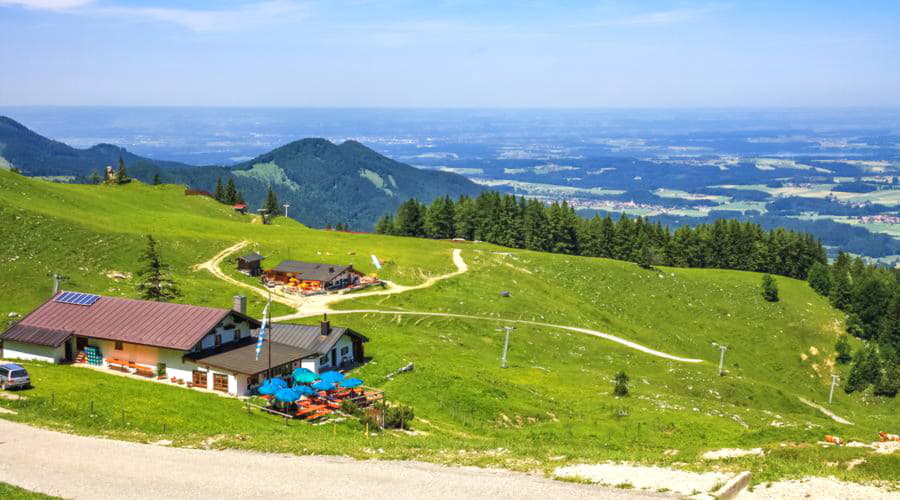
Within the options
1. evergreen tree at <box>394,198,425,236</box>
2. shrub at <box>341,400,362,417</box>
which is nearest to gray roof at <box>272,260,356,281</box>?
shrub at <box>341,400,362,417</box>

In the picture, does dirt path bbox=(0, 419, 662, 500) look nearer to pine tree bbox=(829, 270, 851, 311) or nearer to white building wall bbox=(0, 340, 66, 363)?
white building wall bbox=(0, 340, 66, 363)

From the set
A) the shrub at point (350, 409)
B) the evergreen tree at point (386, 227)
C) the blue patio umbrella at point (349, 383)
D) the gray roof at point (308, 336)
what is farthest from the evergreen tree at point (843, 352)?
the evergreen tree at point (386, 227)

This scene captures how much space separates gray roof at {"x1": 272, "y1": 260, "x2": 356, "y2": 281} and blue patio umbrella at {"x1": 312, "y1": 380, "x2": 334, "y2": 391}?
47034mm

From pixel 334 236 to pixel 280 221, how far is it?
146 feet

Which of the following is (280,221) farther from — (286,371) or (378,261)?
(286,371)

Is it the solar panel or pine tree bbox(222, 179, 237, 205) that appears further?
pine tree bbox(222, 179, 237, 205)

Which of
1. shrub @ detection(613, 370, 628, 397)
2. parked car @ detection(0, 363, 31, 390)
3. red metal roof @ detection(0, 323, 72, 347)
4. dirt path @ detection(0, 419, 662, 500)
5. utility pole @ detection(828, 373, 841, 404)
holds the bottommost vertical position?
utility pole @ detection(828, 373, 841, 404)

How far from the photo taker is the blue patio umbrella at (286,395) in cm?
4584

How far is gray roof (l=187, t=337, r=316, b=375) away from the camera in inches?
2028

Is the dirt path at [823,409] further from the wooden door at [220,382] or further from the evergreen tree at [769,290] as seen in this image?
the wooden door at [220,382]

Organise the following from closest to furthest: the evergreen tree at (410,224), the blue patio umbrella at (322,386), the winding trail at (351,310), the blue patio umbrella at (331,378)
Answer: the blue patio umbrella at (322,386)
the blue patio umbrella at (331,378)
the winding trail at (351,310)
the evergreen tree at (410,224)

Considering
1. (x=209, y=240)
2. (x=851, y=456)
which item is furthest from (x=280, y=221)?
(x=851, y=456)

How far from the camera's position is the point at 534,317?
98.2 m

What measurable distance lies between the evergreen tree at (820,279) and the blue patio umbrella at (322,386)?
386 ft
